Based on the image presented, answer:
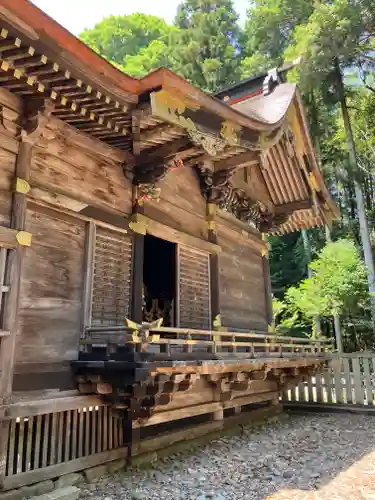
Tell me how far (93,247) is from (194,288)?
2.52 meters

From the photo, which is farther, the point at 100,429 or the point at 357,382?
the point at 357,382

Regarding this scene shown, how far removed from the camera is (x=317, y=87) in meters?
20.6

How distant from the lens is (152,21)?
115 feet

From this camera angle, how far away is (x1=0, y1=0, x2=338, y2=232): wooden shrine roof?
4.00m

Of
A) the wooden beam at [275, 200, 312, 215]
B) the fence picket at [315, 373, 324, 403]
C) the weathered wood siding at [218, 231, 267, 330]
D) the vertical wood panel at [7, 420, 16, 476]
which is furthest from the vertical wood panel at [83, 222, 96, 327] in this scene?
the fence picket at [315, 373, 324, 403]

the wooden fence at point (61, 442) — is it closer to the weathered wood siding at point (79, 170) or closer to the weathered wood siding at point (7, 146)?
the weathered wood siding at point (7, 146)

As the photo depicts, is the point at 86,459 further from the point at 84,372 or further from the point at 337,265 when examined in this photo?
the point at 337,265

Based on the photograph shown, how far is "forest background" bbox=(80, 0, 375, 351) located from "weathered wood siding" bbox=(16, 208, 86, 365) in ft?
20.4

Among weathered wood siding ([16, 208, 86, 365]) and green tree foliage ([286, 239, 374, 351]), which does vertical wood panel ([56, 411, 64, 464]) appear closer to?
weathered wood siding ([16, 208, 86, 365])

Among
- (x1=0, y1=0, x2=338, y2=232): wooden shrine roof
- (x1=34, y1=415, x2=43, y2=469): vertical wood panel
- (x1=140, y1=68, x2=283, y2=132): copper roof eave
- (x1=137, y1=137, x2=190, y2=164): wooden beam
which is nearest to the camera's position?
(x1=0, y1=0, x2=338, y2=232): wooden shrine roof

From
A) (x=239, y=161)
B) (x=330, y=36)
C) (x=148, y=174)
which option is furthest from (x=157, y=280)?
(x=330, y=36)

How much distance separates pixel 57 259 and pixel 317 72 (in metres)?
18.3

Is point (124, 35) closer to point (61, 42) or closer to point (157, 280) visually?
point (157, 280)

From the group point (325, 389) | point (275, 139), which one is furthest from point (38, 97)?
point (325, 389)
